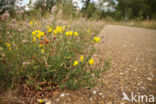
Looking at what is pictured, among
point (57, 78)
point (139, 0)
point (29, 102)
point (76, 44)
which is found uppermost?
point (139, 0)

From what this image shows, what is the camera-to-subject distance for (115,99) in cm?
118

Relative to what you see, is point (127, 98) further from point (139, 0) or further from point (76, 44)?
point (139, 0)

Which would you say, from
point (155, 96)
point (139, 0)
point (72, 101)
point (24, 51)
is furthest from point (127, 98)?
point (139, 0)

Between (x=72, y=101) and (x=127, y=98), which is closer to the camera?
(x=72, y=101)

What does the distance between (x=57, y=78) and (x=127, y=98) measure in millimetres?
864

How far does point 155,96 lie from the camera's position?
1.24m

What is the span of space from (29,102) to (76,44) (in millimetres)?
1510

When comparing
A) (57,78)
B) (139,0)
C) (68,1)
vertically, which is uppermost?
(139,0)

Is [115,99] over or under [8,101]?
under

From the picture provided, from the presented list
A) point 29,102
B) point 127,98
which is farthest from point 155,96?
point 29,102

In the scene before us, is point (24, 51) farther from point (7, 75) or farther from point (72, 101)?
point (72, 101)

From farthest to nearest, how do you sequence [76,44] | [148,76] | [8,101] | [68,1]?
[68,1] < [76,44] < [148,76] < [8,101]

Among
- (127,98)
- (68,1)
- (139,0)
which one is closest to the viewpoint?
(127,98)

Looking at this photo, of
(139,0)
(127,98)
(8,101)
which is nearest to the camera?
(8,101)
